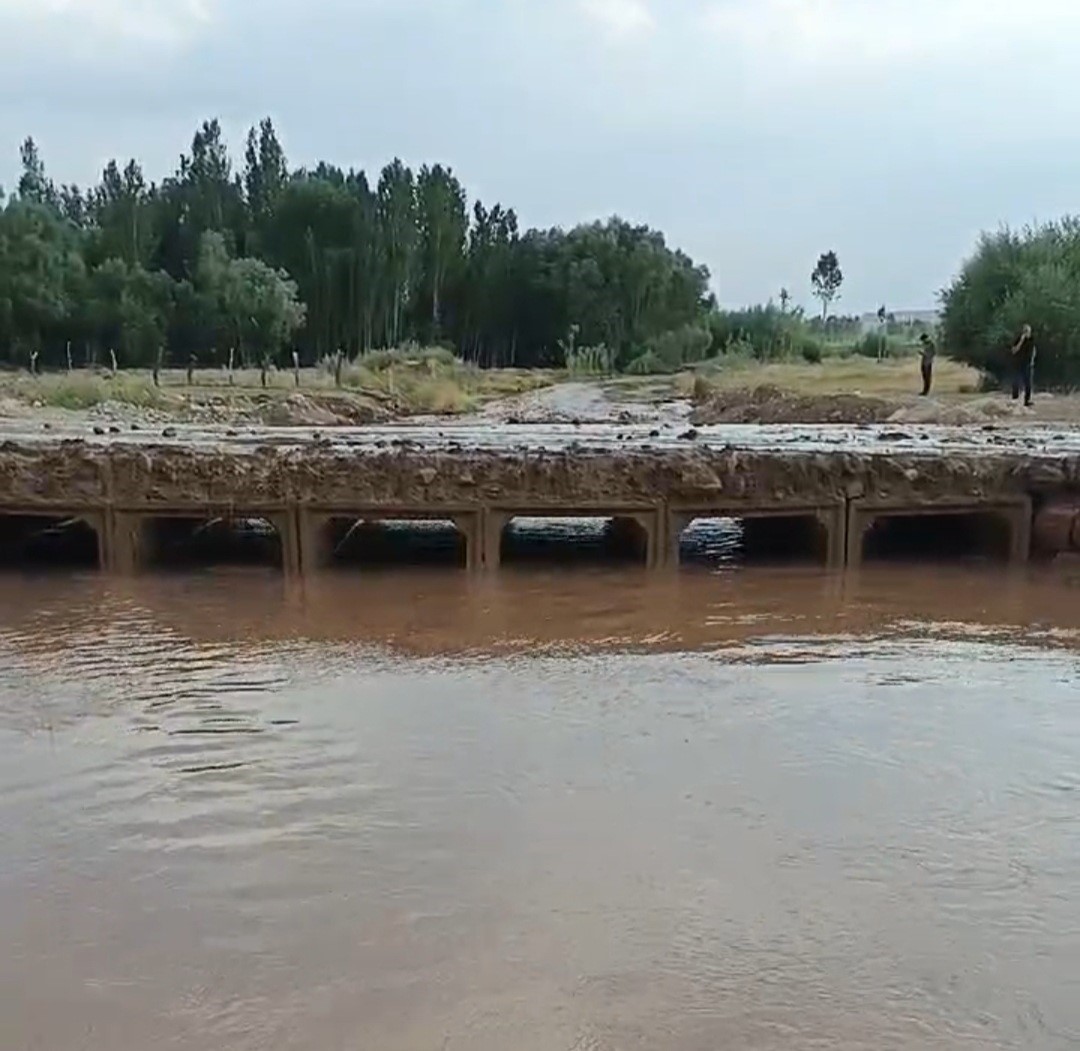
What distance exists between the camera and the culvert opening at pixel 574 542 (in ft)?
51.0

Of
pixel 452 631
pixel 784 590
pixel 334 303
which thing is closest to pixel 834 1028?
pixel 452 631

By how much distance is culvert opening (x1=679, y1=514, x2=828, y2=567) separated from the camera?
51.0 ft

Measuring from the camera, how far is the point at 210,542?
1675cm

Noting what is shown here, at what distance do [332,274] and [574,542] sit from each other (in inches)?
1873

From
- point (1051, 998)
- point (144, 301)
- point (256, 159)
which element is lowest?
point (1051, 998)

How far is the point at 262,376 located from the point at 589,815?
139 feet

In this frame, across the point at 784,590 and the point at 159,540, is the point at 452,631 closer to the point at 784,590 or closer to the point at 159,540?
the point at 784,590

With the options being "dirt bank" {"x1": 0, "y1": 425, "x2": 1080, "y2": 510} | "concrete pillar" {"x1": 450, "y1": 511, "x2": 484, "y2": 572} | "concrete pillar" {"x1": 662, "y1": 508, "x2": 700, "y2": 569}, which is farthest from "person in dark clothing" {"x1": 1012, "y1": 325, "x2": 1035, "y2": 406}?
"concrete pillar" {"x1": 450, "y1": 511, "x2": 484, "y2": 572}

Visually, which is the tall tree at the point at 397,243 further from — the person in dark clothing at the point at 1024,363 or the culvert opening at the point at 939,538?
the culvert opening at the point at 939,538

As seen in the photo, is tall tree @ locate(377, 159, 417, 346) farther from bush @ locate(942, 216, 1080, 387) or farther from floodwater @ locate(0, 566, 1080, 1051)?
floodwater @ locate(0, 566, 1080, 1051)

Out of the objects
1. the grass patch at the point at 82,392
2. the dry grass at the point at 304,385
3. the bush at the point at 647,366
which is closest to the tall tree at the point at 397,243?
the dry grass at the point at 304,385

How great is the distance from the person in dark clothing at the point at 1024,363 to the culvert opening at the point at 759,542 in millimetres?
10055

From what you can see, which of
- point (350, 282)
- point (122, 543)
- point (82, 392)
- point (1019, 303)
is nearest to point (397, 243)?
point (350, 282)

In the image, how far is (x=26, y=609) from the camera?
12672 millimetres
